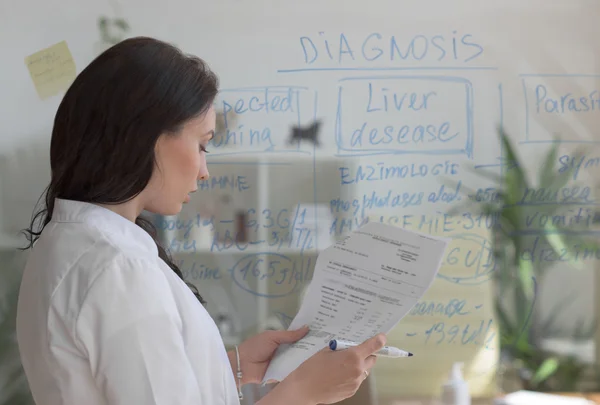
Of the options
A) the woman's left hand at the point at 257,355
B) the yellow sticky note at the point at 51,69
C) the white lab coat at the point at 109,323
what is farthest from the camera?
the yellow sticky note at the point at 51,69

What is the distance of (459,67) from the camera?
1.75 metres

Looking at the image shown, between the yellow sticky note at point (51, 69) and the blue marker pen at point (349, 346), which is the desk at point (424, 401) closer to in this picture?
the blue marker pen at point (349, 346)

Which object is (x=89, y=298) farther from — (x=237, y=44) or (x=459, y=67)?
(x=459, y=67)

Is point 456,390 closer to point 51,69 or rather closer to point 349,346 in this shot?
point 349,346

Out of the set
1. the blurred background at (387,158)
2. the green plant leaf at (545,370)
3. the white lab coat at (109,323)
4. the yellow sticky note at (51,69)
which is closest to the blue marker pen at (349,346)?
the white lab coat at (109,323)

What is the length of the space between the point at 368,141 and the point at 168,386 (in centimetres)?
104

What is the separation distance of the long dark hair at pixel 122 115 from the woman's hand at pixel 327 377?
14.9 inches

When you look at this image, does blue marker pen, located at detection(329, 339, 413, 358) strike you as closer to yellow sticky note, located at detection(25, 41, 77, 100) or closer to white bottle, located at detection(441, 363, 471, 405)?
white bottle, located at detection(441, 363, 471, 405)

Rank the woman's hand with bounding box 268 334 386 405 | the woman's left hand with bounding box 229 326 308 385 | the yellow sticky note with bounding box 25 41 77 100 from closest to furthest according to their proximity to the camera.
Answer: the woman's hand with bounding box 268 334 386 405 → the woman's left hand with bounding box 229 326 308 385 → the yellow sticky note with bounding box 25 41 77 100

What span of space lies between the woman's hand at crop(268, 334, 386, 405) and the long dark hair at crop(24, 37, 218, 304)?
0.38 meters

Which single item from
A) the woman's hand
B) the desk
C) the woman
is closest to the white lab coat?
the woman

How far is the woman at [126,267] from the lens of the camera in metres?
0.85

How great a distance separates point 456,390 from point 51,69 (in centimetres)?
135

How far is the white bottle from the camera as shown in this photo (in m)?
1.75
